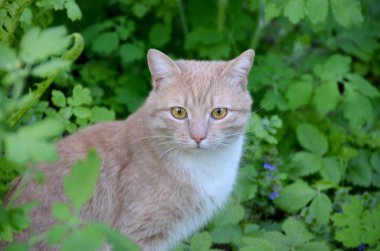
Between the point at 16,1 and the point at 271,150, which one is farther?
the point at 271,150

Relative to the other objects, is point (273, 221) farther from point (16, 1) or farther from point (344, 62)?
point (16, 1)

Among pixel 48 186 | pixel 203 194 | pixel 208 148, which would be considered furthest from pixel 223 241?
pixel 48 186

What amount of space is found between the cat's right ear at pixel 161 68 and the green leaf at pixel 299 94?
1359mm

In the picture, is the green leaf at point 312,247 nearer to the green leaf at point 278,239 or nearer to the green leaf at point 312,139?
the green leaf at point 278,239

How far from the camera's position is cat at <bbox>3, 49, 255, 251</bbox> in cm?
274

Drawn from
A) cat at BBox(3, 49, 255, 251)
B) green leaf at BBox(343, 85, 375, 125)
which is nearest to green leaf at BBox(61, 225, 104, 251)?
cat at BBox(3, 49, 255, 251)

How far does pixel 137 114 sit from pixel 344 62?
1.75 meters

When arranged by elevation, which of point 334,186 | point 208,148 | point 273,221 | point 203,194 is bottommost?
point 273,221

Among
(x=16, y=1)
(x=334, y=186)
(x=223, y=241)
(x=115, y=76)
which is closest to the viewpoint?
(x=16, y=1)

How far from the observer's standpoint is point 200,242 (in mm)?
3021

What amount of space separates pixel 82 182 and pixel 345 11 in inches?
88.1

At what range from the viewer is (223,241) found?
10.8 feet

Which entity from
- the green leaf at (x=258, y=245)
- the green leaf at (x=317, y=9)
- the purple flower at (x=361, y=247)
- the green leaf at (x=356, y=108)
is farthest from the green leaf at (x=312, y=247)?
the green leaf at (x=317, y=9)

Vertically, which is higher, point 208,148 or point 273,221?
point 208,148
